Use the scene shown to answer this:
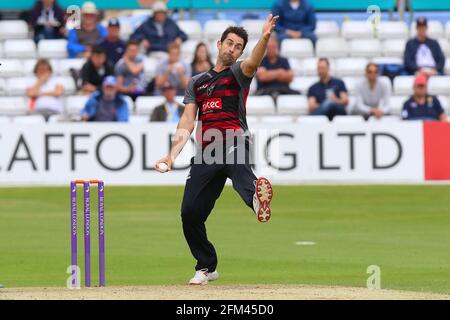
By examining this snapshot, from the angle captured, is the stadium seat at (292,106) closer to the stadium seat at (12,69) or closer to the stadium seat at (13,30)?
the stadium seat at (12,69)

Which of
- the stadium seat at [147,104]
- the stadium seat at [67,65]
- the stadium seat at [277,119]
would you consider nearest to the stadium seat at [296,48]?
the stadium seat at [277,119]

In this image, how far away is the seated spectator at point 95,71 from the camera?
22391mm

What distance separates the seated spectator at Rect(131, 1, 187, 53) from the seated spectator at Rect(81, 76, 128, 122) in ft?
6.55

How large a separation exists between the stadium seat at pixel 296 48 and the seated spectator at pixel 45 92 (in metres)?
3.99

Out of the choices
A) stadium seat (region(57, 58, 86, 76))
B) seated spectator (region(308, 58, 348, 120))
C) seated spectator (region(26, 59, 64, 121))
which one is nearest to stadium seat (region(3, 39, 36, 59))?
stadium seat (region(57, 58, 86, 76))

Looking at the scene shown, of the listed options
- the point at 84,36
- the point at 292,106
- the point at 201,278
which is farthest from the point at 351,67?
the point at 201,278

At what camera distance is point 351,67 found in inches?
934

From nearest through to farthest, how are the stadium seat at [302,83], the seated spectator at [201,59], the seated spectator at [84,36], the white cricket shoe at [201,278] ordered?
1. the white cricket shoe at [201,278]
2. the seated spectator at [201,59]
3. the stadium seat at [302,83]
4. the seated spectator at [84,36]

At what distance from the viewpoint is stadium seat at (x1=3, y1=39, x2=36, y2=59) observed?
23453 millimetres

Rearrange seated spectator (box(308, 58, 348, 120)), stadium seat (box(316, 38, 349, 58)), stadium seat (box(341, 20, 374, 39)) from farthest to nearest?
stadium seat (box(341, 20, 374, 39)) < stadium seat (box(316, 38, 349, 58)) < seated spectator (box(308, 58, 348, 120))

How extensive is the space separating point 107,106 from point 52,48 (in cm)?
Answer: 261

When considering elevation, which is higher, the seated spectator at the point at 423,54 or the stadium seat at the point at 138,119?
the seated spectator at the point at 423,54

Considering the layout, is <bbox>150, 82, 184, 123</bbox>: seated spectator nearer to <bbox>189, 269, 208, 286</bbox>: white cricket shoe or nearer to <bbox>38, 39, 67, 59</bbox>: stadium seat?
<bbox>38, 39, 67, 59</bbox>: stadium seat

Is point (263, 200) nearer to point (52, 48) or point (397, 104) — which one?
point (397, 104)
